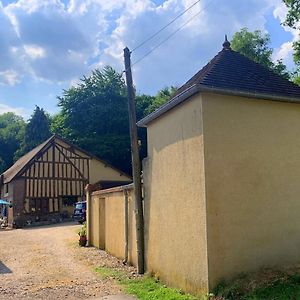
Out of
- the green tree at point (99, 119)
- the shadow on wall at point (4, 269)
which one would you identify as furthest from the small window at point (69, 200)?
the shadow on wall at point (4, 269)

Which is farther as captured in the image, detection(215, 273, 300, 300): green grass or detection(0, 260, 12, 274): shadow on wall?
detection(0, 260, 12, 274): shadow on wall

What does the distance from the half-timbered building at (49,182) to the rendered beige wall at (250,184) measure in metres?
27.4

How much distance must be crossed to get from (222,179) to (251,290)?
86.1 inches

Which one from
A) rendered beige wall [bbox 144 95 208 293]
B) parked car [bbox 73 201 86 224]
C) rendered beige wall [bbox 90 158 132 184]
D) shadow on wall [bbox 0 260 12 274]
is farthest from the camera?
rendered beige wall [bbox 90 158 132 184]

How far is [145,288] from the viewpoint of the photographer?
9445mm

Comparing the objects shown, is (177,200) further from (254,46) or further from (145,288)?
(254,46)

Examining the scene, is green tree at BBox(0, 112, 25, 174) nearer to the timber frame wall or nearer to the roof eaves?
the timber frame wall

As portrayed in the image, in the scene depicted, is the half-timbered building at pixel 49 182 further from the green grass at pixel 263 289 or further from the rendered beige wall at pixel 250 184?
the green grass at pixel 263 289

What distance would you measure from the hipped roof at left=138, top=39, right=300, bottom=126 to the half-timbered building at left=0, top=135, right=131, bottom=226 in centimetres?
2654

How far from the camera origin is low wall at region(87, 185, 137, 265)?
12.8m

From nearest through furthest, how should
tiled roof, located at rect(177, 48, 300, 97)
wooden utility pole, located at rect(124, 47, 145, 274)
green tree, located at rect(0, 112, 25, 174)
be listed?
tiled roof, located at rect(177, 48, 300, 97)
wooden utility pole, located at rect(124, 47, 145, 274)
green tree, located at rect(0, 112, 25, 174)

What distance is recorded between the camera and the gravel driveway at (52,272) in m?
9.41

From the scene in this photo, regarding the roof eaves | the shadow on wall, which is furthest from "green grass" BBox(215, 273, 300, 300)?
the shadow on wall

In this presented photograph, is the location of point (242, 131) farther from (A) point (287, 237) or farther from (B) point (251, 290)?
→ (B) point (251, 290)
